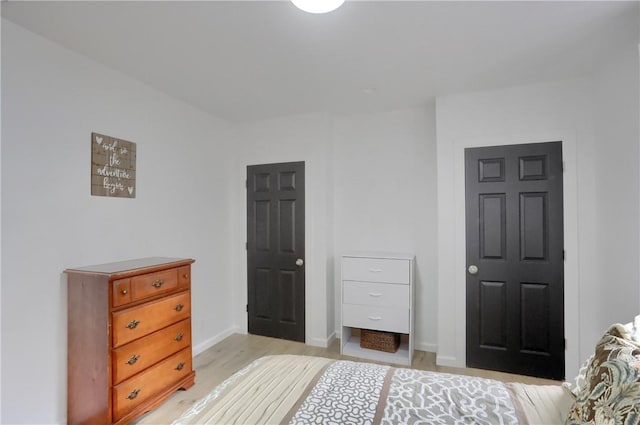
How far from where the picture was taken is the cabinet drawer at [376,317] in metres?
2.99

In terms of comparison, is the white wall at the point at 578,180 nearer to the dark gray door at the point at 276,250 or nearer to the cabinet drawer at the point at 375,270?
the cabinet drawer at the point at 375,270

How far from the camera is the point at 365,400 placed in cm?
117

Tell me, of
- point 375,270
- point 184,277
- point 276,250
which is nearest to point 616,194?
point 375,270

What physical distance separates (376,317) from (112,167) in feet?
8.57

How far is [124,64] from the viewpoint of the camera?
2.30 meters

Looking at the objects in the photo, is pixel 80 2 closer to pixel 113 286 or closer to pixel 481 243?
pixel 113 286

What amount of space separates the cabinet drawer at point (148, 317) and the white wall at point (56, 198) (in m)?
0.43

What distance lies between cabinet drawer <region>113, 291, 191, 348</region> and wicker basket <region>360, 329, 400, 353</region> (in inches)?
68.2

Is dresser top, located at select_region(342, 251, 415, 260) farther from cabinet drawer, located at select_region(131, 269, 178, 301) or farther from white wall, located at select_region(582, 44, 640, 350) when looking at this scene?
cabinet drawer, located at select_region(131, 269, 178, 301)

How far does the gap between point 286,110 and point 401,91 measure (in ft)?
3.93

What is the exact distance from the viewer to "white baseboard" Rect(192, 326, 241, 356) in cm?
317

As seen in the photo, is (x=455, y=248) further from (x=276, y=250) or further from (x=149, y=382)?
(x=149, y=382)

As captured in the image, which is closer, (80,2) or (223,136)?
(80,2)

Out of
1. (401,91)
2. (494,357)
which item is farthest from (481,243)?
(401,91)
